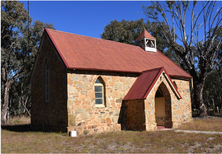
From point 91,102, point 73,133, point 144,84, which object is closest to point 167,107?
point 144,84

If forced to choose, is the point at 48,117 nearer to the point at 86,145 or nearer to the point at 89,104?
the point at 89,104

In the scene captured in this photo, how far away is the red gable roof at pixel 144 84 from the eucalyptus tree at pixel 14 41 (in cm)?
1321

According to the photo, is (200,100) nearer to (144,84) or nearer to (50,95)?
(144,84)

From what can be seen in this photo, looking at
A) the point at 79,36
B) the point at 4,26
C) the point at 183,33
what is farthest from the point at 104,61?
the point at 4,26

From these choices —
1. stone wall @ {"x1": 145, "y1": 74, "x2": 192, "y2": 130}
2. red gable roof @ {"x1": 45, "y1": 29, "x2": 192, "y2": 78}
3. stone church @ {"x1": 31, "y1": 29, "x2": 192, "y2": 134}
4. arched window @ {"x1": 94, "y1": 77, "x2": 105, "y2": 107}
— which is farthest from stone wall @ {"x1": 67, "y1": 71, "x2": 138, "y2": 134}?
stone wall @ {"x1": 145, "y1": 74, "x2": 192, "y2": 130}

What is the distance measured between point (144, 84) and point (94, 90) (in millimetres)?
3391

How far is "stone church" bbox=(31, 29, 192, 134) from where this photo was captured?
14.0m

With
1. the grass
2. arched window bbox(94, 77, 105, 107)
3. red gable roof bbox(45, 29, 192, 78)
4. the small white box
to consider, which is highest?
red gable roof bbox(45, 29, 192, 78)

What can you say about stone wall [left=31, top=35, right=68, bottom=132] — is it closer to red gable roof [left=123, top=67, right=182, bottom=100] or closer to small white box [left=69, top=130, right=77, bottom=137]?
small white box [left=69, top=130, right=77, bottom=137]

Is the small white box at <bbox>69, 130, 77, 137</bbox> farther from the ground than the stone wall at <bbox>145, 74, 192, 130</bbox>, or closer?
closer

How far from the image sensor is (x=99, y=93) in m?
15.2

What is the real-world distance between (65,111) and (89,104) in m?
1.56

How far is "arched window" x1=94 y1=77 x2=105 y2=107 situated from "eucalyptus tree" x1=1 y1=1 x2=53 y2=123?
11.8m

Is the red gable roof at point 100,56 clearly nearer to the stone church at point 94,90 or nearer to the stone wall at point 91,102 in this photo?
the stone church at point 94,90
